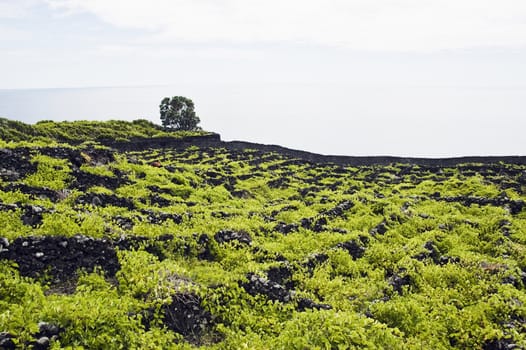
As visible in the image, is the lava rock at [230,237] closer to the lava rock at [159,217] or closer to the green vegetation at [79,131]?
the lava rock at [159,217]

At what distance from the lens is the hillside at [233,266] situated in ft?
30.0

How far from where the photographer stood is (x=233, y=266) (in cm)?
1378

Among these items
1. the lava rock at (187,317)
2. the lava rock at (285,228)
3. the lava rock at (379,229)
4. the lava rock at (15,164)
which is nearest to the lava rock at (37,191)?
the lava rock at (15,164)

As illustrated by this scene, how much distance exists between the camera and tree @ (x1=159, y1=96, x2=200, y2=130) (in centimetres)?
8756

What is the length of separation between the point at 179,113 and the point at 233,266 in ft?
258

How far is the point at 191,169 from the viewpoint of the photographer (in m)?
33.5

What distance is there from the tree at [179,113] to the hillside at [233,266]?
61191 millimetres

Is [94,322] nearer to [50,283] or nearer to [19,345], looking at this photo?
[19,345]

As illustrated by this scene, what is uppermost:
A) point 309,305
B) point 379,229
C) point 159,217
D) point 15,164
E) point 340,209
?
point 15,164

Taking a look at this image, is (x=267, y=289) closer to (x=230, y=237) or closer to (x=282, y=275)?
(x=282, y=275)

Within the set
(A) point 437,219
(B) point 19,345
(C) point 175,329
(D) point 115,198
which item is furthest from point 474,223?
(B) point 19,345

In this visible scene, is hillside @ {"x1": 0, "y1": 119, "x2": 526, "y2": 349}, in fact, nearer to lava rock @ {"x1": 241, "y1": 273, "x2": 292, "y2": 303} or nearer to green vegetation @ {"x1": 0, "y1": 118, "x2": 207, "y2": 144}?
lava rock @ {"x1": 241, "y1": 273, "x2": 292, "y2": 303}

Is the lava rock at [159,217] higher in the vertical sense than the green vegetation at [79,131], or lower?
lower

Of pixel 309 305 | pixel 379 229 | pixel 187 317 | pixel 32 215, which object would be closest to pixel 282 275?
pixel 309 305
